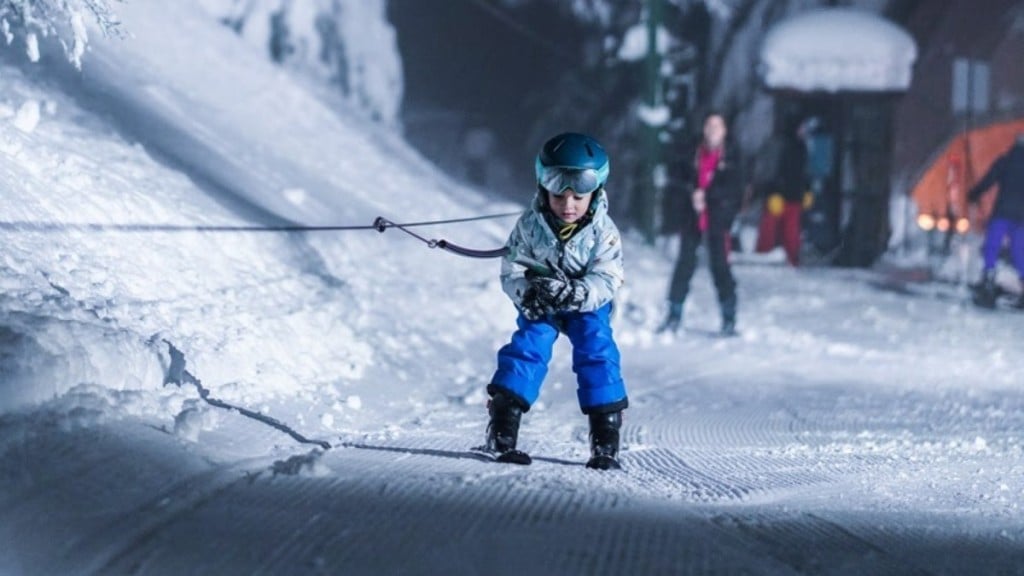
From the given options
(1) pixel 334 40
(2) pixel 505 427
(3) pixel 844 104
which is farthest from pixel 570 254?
(3) pixel 844 104

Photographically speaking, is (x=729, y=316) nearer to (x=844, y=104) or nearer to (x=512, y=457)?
(x=512, y=457)

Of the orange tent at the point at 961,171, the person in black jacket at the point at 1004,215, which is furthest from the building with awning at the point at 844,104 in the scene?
the person in black jacket at the point at 1004,215

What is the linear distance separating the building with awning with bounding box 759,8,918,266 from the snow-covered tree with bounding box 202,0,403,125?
5.58m

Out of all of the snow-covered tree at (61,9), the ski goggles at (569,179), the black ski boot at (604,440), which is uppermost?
the snow-covered tree at (61,9)

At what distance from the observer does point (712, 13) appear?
20.0 m

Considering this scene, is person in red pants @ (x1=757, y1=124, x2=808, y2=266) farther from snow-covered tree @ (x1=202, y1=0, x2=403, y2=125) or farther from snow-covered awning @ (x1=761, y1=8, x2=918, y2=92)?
snow-covered tree @ (x1=202, y1=0, x2=403, y2=125)

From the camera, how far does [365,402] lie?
20.8 feet

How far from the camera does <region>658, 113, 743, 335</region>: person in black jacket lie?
946cm

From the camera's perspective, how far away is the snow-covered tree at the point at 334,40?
14.7m

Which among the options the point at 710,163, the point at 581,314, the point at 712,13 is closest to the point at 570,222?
the point at 581,314

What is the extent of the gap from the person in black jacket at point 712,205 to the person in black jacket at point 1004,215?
4.04 metres

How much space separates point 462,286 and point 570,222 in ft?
18.3

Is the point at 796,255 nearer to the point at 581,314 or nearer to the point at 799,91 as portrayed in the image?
the point at 799,91

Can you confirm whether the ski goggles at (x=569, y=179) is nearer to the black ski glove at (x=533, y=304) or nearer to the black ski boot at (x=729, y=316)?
the black ski glove at (x=533, y=304)
